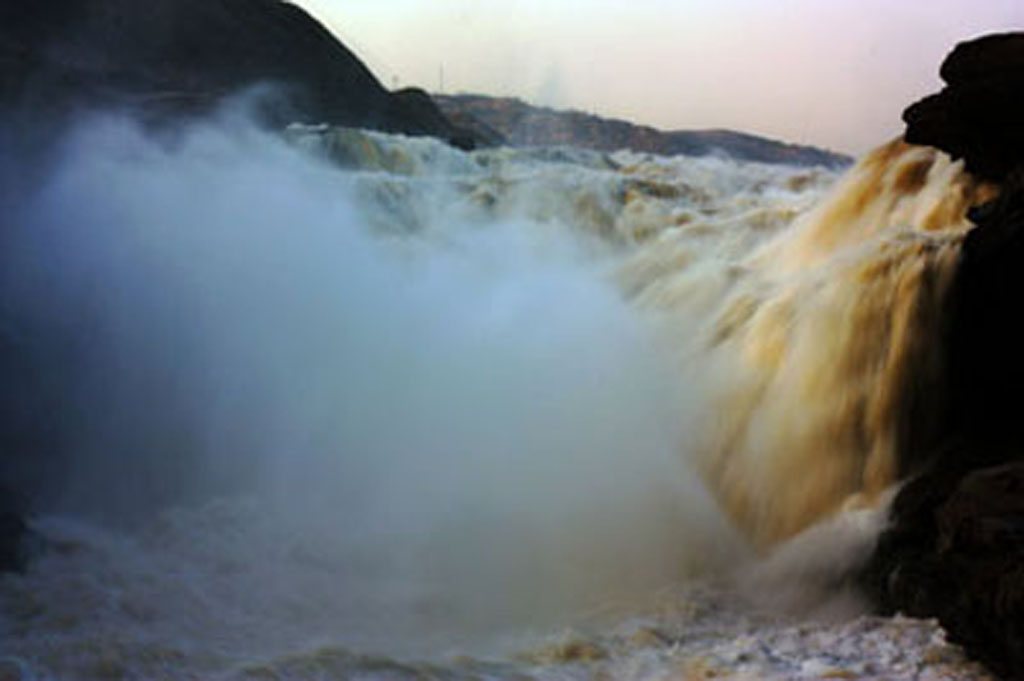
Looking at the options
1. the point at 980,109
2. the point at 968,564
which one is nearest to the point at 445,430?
the point at 968,564

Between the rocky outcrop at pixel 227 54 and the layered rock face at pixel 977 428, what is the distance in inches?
495

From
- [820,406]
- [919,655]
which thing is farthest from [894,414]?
[919,655]

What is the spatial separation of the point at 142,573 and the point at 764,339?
482 centimetres

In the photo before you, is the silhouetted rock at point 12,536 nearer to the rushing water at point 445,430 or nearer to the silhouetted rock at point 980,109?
the rushing water at point 445,430

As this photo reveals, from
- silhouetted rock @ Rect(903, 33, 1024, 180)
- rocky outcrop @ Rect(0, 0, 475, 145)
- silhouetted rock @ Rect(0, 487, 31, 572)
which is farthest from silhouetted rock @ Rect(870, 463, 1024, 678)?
rocky outcrop @ Rect(0, 0, 475, 145)

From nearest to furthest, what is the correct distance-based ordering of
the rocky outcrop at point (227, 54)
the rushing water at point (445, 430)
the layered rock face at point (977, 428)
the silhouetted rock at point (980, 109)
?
the layered rock face at point (977, 428) < the rushing water at point (445, 430) < the silhouetted rock at point (980, 109) < the rocky outcrop at point (227, 54)

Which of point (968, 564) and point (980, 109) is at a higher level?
point (980, 109)

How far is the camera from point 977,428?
6.04m

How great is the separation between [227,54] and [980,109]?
3199 cm

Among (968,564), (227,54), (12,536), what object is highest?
(227,54)

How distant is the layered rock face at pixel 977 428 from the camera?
4.46 meters

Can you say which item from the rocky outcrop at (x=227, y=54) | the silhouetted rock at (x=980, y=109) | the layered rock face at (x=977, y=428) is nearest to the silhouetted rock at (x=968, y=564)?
the layered rock face at (x=977, y=428)

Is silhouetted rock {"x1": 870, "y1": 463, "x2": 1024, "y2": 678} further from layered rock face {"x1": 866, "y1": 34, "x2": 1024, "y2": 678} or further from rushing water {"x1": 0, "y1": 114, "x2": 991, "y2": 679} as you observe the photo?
rushing water {"x1": 0, "y1": 114, "x2": 991, "y2": 679}

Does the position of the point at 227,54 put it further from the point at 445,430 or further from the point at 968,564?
the point at 968,564
